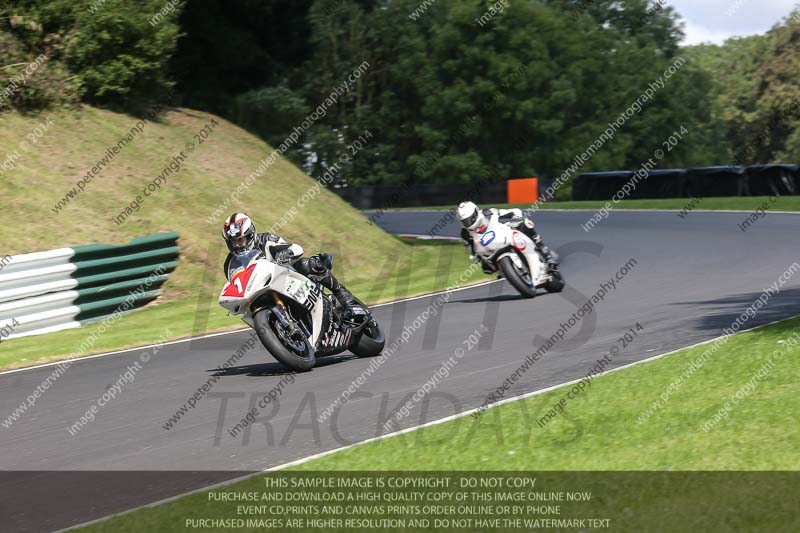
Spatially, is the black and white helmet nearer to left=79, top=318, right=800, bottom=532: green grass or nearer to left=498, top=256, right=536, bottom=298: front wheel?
left=79, top=318, right=800, bottom=532: green grass

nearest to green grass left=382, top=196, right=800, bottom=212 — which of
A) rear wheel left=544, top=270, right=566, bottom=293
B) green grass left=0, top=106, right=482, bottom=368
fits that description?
green grass left=0, top=106, right=482, bottom=368

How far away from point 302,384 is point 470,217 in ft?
18.8

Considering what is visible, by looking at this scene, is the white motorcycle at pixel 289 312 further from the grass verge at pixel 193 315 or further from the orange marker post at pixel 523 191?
the orange marker post at pixel 523 191

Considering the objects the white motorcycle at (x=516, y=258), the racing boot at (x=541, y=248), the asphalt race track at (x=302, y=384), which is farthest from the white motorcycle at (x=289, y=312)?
the racing boot at (x=541, y=248)

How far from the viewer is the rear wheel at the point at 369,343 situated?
11.6 m

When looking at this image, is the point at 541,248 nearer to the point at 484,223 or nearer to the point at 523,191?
the point at 484,223

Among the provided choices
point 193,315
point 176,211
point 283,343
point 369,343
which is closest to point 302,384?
point 283,343

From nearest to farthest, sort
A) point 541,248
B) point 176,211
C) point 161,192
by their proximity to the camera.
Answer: point 541,248 → point 176,211 → point 161,192

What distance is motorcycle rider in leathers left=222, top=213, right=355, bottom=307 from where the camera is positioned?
10555 mm

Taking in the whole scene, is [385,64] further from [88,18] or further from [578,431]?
[578,431]

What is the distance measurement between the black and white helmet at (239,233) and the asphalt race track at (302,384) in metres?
1.33

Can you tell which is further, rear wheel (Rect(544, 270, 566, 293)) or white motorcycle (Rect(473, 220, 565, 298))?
rear wheel (Rect(544, 270, 566, 293))

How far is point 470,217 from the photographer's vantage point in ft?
50.4

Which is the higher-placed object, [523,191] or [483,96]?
[483,96]
